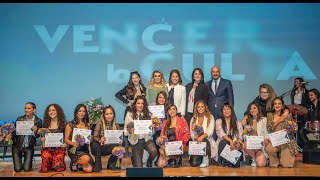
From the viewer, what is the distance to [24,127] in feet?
22.1

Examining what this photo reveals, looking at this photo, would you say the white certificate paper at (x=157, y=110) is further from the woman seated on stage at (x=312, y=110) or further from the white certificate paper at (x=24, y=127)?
the woman seated on stage at (x=312, y=110)

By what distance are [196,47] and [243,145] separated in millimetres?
2218

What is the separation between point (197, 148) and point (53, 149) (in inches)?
88.2

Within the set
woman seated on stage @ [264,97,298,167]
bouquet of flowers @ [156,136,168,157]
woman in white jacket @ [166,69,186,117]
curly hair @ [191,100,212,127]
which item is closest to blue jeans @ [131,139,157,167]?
bouquet of flowers @ [156,136,168,157]

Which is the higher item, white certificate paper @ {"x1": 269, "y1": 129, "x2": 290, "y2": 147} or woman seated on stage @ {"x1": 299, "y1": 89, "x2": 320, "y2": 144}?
woman seated on stage @ {"x1": 299, "y1": 89, "x2": 320, "y2": 144}

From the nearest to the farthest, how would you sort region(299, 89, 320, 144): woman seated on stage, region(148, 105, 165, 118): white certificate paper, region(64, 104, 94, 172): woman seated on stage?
region(64, 104, 94, 172): woman seated on stage
region(148, 105, 165, 118): white certificate paper
region(299, 89, 320, 144): woman seated on stage

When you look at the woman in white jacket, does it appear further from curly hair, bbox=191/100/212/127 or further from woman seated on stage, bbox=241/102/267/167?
woman seated on stage, bbox=241/102/267/167

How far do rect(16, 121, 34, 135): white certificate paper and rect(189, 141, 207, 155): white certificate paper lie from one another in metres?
2.51

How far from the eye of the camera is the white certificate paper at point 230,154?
22.4ft

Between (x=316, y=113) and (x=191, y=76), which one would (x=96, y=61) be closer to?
(x=191, y=76)

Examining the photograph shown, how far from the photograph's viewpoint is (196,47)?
8.14m

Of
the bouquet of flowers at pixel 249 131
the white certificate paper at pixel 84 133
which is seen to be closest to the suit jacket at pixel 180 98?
the bouquet of flowers at pixel 249 131

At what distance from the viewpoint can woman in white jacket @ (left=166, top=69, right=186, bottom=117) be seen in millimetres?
7457

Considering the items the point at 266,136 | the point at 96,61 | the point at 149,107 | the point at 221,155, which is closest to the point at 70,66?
the point at 96,61
